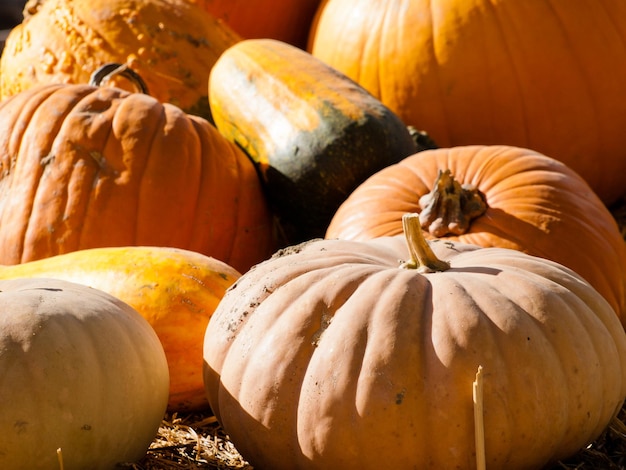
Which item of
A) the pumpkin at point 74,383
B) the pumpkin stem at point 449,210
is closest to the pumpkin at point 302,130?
the pumpkin stem at point 449,210

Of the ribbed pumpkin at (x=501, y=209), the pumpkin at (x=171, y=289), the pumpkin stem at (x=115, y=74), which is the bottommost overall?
the pumpkin at (x=171, y=289)

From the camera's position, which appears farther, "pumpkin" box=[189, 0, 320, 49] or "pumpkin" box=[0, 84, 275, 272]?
"pumpkin" box=[189, 0, 320, 49]

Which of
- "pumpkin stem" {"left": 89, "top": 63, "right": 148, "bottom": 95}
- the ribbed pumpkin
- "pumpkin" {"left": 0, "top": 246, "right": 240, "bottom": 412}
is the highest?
"pumpkin stem" {"left": 89, "top": 63, "right": 148, "bottom": 95}

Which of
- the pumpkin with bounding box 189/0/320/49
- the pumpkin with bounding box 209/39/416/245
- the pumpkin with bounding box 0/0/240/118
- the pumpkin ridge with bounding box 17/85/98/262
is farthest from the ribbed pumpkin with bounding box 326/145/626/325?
the pumpkin with bounding box 189/0/320/49

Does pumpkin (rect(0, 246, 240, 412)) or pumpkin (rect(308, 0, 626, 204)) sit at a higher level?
pumpkin (rect(308, 0, 626, 204))

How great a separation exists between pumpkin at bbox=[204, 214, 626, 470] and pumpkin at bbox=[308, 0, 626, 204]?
174 cm

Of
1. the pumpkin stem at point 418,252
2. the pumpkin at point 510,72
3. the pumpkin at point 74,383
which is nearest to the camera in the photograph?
the pumpkin at point 74,383

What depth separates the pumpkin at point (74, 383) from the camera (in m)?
1.65

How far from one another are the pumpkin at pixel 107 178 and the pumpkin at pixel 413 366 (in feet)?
3.71

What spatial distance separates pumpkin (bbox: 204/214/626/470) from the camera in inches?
65.5

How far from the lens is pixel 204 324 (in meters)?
2.36

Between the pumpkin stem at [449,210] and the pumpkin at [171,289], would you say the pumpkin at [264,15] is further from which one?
the pumpkin at [171,289]

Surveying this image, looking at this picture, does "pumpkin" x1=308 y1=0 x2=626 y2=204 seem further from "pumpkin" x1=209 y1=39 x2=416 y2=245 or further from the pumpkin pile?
"pumpkin" x1=209 y1=39 x2=416 y2=245

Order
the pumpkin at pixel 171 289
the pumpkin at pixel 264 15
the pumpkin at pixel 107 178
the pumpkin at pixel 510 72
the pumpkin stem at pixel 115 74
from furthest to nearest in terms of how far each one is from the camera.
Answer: the pumpkin at pixel 264 15, the pumpkin at pixel 510 72, the pumpkin stem at pixel 115 74, the pumpkin at pixel 107 178, the pumpkin at pixel 171 289
